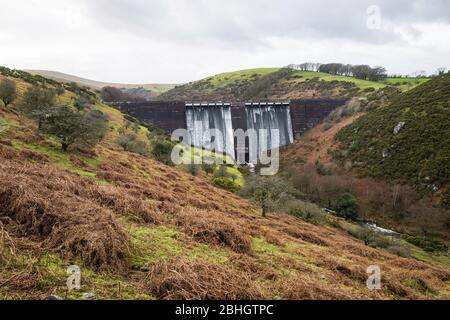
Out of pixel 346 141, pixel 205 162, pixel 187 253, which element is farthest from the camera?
pixel 346 141

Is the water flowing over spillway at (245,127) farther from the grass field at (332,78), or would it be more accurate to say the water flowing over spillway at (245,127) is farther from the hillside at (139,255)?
the hillside at (139,255)

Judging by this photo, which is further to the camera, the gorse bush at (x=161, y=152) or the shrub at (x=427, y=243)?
→ the gorse bush at (x=161, y=152)

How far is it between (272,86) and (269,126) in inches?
2317

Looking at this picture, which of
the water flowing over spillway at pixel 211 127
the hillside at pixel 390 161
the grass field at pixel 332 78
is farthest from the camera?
the grass field at pixel 332 78

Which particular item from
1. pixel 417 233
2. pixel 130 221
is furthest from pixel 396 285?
pixel 417 233

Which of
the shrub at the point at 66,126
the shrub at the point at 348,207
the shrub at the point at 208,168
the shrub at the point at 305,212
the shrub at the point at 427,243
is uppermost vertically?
the shrub at the point at 66,126

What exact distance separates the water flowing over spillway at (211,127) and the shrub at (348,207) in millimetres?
27822

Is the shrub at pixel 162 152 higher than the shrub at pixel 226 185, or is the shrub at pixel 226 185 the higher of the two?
the shrub at pixel 162 152

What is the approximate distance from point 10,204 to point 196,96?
131387mm

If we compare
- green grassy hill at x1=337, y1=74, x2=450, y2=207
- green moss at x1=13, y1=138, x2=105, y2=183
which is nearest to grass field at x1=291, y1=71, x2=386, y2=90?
green grassy hill at x1=337, y1=74, x2=450, y2=207

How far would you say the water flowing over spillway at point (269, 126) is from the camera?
70625mm

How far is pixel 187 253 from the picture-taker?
33.1ft

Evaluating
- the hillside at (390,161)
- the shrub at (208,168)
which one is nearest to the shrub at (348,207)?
the hillside at (390,161)
